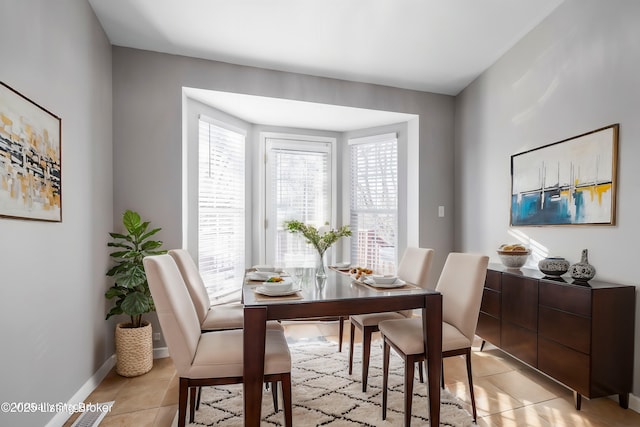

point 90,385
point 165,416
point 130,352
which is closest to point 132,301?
point 130,352

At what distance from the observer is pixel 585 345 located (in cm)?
208

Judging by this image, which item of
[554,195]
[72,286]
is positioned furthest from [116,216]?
[554,195]

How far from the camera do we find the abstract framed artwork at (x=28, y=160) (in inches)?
59.2

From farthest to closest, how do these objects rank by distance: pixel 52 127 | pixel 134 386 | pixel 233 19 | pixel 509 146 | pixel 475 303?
pixel 509 146 < pixel 233 19 < pixel 134 386 < pixel 475 303 < pixel 52 127

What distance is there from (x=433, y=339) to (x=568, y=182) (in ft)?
5.93

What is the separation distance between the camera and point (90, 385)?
7.67ft

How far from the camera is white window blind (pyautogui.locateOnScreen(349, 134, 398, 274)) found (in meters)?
4.25

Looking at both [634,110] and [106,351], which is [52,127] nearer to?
[106,351]

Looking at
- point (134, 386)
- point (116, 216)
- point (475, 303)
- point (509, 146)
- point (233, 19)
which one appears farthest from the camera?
point (509, 146)

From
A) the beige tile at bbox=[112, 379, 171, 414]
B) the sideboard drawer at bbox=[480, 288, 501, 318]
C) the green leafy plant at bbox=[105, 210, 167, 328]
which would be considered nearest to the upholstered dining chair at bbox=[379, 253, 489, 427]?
the sideboard drawer at bbox=[480, 288, 501, 318]

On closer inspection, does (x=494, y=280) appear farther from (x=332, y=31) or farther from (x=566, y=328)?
(x=332, y=31)

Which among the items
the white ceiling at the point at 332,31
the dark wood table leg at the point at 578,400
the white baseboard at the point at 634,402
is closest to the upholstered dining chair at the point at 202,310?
the white ceiling at the point at 332,31

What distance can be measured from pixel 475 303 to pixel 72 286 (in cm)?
254

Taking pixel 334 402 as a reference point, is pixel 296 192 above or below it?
above
